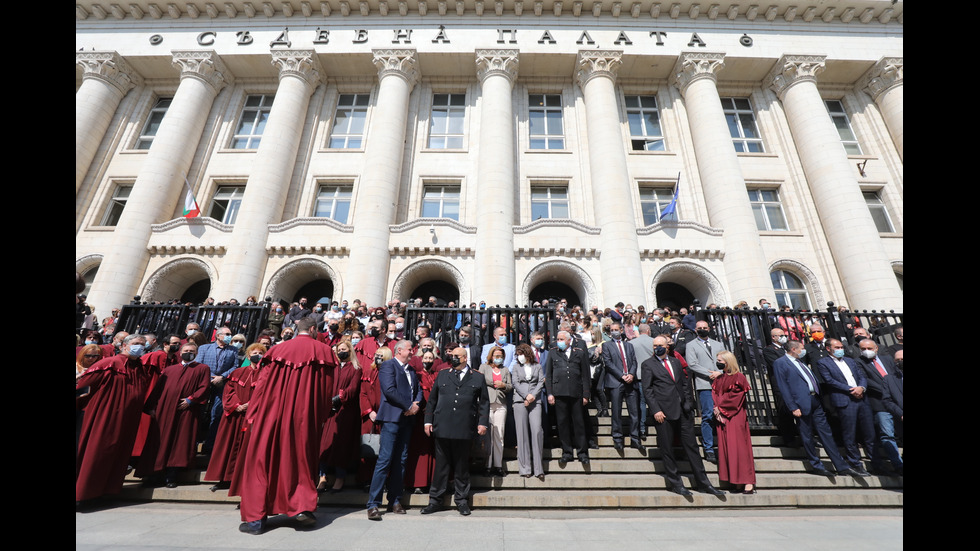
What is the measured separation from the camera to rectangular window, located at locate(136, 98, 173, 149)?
1987cm

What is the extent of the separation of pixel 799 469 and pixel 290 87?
897 inches

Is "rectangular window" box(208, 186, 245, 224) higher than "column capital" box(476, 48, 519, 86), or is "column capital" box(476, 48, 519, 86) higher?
"column capital" box(476, 48, 519, 86)

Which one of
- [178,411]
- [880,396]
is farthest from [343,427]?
[880,396]

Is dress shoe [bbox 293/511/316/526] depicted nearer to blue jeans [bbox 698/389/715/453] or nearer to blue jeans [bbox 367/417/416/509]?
blue jeans [bbox 367/417/416/509]

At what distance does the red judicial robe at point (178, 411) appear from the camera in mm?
5770

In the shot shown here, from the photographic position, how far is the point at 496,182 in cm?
1695

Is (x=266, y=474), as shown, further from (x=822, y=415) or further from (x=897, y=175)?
(x=897, y=175)

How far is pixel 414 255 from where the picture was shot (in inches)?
660

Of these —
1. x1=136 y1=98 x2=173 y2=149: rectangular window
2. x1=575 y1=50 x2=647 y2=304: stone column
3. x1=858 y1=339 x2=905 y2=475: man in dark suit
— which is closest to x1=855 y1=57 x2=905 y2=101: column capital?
x1=575 y1=50 x2=647 y2=304: stone column

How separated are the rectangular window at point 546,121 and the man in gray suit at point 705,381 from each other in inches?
570

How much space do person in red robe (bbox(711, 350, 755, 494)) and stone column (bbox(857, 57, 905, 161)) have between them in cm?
2177

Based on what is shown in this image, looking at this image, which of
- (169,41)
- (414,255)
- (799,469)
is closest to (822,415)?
(799,469)

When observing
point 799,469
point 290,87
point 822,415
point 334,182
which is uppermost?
point 290,87

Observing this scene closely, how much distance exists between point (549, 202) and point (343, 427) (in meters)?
14.8
